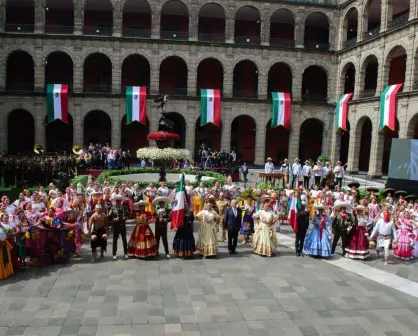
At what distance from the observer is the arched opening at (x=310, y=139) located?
40.7 metres

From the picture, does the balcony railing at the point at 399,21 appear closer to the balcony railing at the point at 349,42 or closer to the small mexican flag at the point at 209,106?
the balcony railing at the point at 349,42

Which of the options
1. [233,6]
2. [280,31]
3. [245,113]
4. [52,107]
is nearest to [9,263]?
[52,107]

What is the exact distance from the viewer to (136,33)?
116 feet

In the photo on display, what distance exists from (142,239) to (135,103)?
23.4 m

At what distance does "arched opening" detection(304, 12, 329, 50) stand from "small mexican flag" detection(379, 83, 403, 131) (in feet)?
32.9

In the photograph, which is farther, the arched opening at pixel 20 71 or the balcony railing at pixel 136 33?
the arched opening at pixel 20 71

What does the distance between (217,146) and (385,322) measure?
31.9 meters

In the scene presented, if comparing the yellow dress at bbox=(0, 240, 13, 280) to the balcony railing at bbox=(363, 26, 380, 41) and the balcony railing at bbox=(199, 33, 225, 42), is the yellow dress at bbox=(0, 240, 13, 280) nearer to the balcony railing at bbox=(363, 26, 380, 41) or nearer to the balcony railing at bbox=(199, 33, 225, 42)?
the balcony railing at bbox=(199, 33, 225, 42)

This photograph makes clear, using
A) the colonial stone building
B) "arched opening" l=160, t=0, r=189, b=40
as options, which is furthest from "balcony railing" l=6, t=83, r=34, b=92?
"arched opening" l=160, t=0, r=189, b=40

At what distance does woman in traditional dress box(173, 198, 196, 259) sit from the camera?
11555mm

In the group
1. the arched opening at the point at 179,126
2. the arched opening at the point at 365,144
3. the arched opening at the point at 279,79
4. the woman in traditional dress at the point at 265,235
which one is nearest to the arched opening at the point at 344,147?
the arched opening at the point at 365,144

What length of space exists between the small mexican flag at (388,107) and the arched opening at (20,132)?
29.9m

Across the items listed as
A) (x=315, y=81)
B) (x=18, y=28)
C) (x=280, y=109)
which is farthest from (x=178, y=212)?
(x=315, y=81)

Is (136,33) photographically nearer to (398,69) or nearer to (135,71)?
(135,71)
